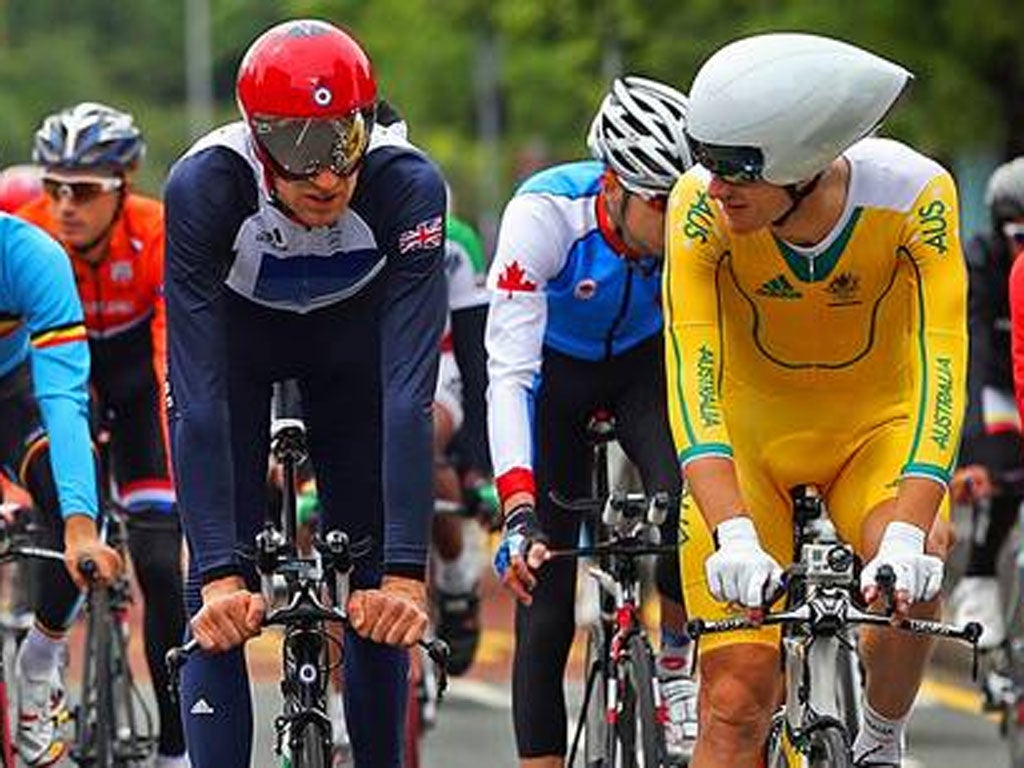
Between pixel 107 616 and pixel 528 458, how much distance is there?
2475 mm

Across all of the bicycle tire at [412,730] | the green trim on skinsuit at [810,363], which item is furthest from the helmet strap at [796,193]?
the bicycle tire at [412,730]

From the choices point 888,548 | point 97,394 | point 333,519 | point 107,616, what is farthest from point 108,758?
point 888,548

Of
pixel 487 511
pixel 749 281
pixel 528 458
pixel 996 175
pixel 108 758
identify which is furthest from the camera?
pixel 487 511

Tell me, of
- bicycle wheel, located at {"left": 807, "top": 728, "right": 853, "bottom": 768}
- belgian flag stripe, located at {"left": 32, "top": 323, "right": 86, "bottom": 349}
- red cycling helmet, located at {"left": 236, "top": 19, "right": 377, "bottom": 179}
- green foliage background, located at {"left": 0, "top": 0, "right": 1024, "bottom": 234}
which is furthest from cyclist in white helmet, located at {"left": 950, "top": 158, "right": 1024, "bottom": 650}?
bicycle wheel, located at {"left": 807, "top": 728, "right": 853, "bottom": 768}

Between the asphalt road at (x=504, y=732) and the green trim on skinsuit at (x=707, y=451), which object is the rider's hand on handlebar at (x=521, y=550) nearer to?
the green trim on skinsuit at (x=707, y=451)

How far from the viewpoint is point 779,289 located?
7711mm

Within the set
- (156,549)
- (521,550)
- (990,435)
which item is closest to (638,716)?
(521,550)

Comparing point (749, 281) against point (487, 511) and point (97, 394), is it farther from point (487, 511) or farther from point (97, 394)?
point (487, 511)

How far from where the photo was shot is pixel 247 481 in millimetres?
8000

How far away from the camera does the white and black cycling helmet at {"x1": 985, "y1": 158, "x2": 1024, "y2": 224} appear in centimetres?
1117

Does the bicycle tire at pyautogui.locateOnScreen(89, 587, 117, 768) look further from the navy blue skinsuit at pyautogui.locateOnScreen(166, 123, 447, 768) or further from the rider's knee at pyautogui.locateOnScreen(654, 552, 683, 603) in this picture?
the navy blue skinsuit at pyautogui.locateOnScreen(166, 123, 447, 768)

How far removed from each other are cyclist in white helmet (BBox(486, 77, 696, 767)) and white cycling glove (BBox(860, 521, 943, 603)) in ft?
4.34

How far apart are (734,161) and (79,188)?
13.2 ft

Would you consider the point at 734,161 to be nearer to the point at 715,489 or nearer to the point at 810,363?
the point at 715,489
